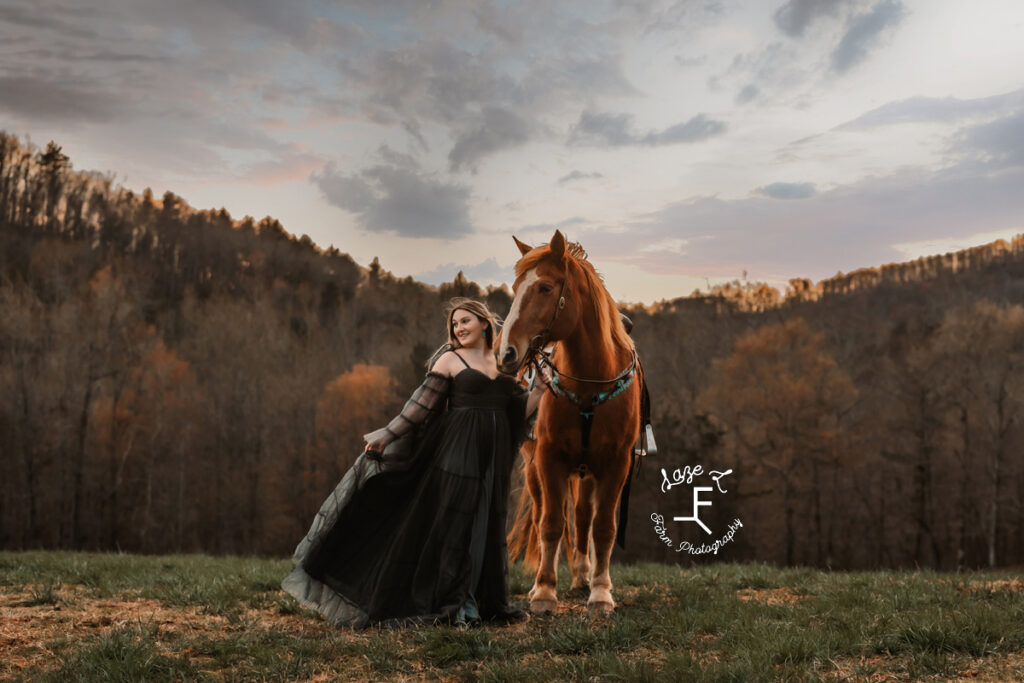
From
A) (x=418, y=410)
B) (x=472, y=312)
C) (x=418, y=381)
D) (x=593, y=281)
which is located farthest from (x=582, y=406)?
(x=418, y=381)

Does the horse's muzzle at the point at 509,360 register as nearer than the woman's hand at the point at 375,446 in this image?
Yes

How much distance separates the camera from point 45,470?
3719 centimetres

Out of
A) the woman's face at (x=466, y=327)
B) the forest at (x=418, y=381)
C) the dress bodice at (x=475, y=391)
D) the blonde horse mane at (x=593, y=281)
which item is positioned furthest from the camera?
the forest at (x=418, y=381)

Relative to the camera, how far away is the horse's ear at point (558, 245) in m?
5.51

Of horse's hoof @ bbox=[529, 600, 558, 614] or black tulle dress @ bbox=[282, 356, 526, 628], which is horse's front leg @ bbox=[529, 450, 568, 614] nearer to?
horse's hoof @ bbox=[529, 600, 558, 614]

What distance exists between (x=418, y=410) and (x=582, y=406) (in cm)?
134

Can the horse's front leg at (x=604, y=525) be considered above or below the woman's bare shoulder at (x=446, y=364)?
below

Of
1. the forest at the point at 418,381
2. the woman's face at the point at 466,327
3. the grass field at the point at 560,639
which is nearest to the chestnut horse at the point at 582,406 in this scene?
the grass field at the point at 560,639

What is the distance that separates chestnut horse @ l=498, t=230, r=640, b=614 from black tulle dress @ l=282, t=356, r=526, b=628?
42 centimetres

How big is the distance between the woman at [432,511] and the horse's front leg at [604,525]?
73 cm

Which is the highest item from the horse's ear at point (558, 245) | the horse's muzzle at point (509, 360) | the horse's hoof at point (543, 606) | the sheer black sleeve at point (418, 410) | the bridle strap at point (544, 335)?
the horse's ear at point (558, 245)

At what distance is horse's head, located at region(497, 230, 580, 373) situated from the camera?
513 centimetres

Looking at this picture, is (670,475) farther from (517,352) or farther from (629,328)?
(517,352)

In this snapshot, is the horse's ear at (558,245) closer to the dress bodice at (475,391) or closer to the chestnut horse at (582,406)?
the chestnut horse at (582,406)
